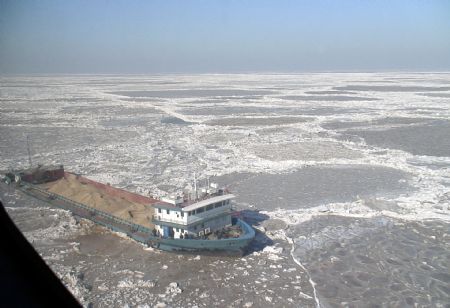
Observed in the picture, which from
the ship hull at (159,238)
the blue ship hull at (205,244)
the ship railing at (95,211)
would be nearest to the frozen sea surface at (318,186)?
the ship hull at (159,238)

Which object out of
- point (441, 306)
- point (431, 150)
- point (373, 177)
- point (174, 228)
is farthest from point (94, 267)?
point (431, 150)

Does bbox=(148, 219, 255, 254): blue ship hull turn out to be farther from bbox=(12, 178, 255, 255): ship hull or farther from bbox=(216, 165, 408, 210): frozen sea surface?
bbox=(216, 165, 408, 210): frozen sea surface

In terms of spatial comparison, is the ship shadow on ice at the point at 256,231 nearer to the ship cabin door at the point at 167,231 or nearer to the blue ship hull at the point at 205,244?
the blue ship hull at the point at 205,244

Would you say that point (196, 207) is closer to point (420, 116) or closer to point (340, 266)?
point (340, 266)

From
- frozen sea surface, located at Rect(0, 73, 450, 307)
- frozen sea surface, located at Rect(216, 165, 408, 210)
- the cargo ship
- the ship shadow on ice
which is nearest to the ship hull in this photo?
the cargo ship

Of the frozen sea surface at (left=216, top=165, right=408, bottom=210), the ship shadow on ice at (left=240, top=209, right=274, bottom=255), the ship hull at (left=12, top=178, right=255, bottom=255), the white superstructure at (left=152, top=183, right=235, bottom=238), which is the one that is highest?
the white superstructure at (left=152, top=183, right=235, bottom=238)

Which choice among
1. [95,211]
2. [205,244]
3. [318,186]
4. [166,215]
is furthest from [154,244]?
[318,186]
